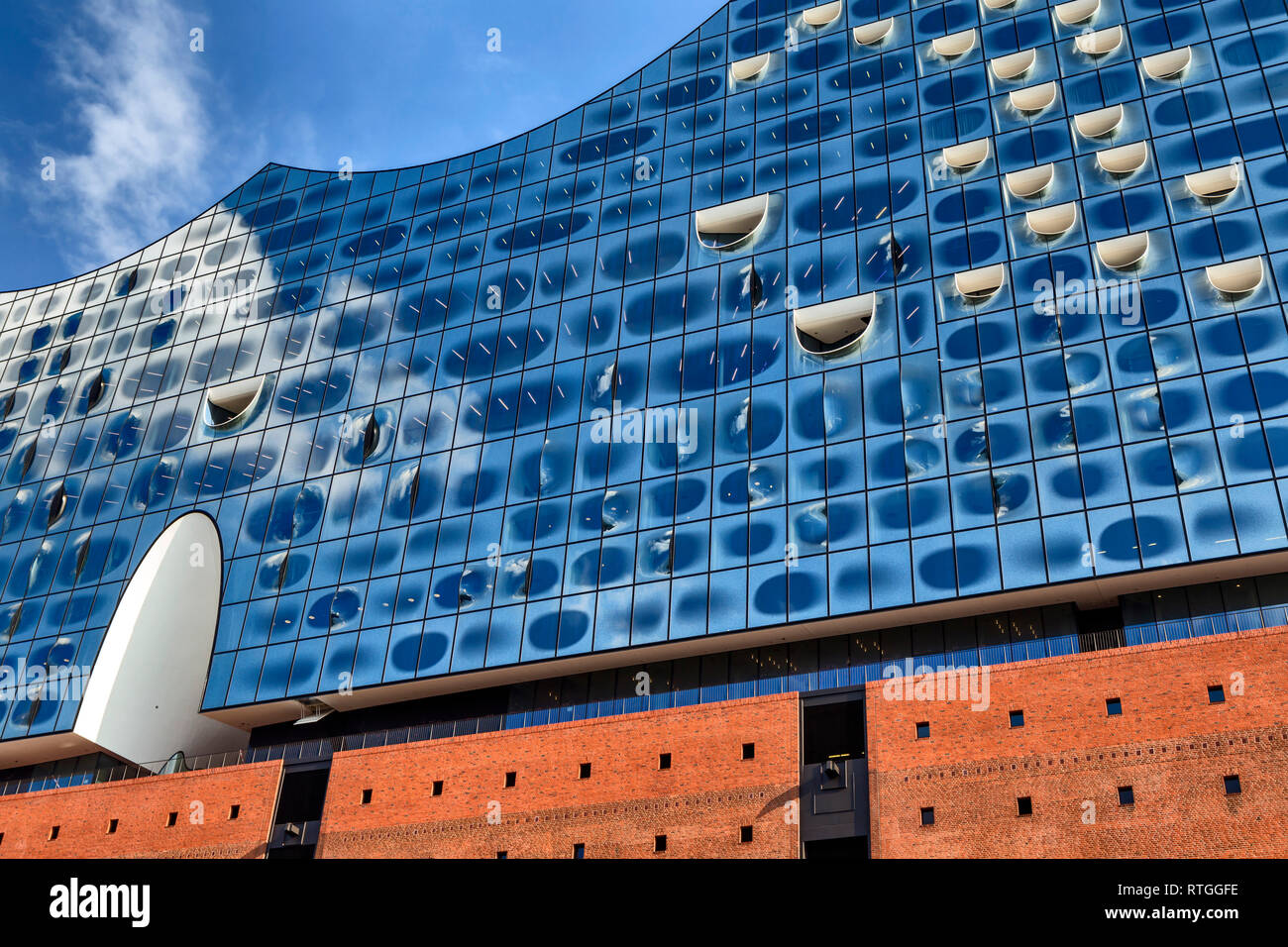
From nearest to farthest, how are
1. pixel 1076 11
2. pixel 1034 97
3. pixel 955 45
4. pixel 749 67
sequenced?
pixel 1034 97 < pixel 1076 11 < pixel 955 45 < pixel 749 67

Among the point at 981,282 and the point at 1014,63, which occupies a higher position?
the point at 1014,63

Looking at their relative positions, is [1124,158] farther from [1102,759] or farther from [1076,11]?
[1102,759]

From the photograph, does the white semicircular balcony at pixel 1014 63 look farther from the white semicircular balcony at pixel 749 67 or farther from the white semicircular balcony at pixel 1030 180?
the white semicircular balcony at pixel 749 67

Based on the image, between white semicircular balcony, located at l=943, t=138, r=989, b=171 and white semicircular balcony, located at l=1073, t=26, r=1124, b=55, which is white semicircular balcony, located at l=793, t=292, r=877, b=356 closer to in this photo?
white semicircular balcony, located at l=943, t=138, r=989, b=171

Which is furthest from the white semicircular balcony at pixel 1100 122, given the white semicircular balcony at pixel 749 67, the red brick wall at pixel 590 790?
the red brick wall at pixel 590 790

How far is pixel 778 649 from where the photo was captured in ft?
123

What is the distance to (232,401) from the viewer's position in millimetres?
51094

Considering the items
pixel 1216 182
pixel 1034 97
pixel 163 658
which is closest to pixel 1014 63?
pixel 1034 97

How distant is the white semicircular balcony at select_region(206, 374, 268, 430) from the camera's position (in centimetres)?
5025

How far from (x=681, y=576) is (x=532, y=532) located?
5569 millimetres

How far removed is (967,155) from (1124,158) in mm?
4712

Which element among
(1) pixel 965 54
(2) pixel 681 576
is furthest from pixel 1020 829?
(1) pixel 965 54

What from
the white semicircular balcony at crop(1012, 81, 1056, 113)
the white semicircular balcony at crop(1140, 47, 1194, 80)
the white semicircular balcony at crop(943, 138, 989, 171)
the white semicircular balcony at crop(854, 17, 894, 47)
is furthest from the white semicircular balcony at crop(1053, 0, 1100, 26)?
the white semicircular balcony at crop(854, 17, 894, 47)
